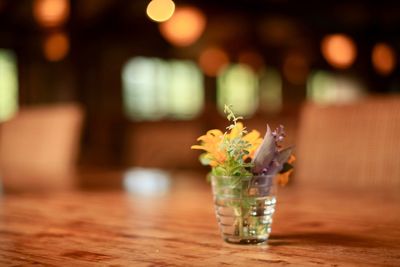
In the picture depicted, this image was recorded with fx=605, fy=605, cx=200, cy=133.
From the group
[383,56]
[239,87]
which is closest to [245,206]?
[383,56]

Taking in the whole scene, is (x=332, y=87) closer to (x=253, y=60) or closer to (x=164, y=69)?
(x=253, y=60)

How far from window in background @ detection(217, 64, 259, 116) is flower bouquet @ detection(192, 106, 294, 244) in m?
12.6

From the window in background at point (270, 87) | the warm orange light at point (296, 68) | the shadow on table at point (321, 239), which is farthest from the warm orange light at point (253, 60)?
the shadow on table at point (321, 239)

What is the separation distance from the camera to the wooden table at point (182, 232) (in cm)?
82

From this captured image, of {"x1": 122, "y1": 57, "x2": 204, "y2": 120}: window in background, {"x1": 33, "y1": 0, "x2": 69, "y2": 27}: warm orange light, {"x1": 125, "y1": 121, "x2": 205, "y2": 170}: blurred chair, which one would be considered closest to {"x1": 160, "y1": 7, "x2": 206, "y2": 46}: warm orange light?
{"x1": 125, "y1": 121, "x2": 205, "y2": 170}: blurred chair

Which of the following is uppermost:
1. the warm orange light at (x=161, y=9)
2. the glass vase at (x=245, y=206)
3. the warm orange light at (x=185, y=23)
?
the warm orange light at (x=161, y=9)

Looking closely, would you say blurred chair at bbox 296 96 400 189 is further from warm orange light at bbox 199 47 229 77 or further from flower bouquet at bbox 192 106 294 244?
warm orange light at bbox 199 47 229 77

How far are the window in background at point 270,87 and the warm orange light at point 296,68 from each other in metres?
0.29

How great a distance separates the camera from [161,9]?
6.27 metres

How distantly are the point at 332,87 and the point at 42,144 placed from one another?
44.8 ft

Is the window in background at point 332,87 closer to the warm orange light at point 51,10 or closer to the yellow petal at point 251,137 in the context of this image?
the warm orange light at point 51,10

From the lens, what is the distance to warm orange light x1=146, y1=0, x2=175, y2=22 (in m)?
6.18

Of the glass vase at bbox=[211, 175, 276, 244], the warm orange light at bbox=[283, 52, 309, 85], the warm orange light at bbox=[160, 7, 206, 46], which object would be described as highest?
the warm orange light at bbox=[160, 7, 206, 46]

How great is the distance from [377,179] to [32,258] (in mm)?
1224
